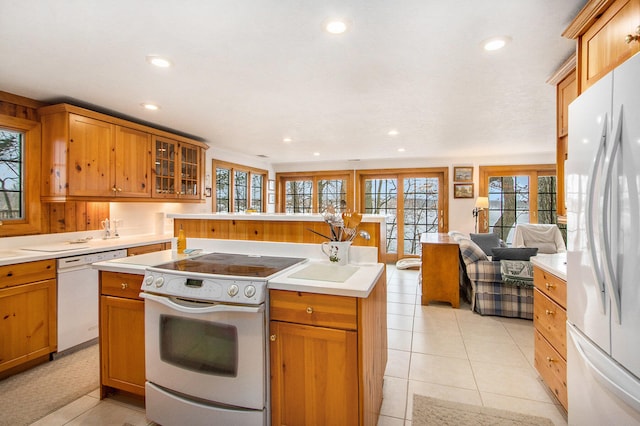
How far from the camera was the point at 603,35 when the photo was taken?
1.46 metres

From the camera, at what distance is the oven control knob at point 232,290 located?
155 cm

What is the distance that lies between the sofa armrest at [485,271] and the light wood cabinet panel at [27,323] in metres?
4.11

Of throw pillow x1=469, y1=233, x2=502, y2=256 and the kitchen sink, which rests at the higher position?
the kitchen sink

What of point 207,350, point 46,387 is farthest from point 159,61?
point 46,387

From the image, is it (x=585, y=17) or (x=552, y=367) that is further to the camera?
(x=552, y=367)

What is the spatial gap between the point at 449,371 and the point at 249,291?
1.82 meters

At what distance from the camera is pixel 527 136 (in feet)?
14.4

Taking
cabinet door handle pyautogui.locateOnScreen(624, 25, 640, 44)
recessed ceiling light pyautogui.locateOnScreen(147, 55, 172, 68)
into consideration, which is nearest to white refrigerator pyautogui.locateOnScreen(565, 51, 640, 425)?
cabinet door handle pyautogui.locateOnScreen(624, 25, 640, 44)

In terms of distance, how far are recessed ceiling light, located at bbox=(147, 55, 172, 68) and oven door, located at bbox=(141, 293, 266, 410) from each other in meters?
1.50

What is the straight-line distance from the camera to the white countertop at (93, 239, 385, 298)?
4.86 feet

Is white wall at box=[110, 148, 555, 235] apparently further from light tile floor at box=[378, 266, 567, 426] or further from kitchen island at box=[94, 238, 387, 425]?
kitchen island at box=[94, 238, 387, 425]

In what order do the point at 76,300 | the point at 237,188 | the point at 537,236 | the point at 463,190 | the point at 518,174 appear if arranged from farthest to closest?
1. the point at 463,190
2. the point at 518,174
3. the point at 237,188
4. the point at 537,236
5. the point at 76,300

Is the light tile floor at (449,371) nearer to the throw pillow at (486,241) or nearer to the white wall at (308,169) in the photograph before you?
the throw pillow at (486,241)

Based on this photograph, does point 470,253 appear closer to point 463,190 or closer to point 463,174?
point 463,190
